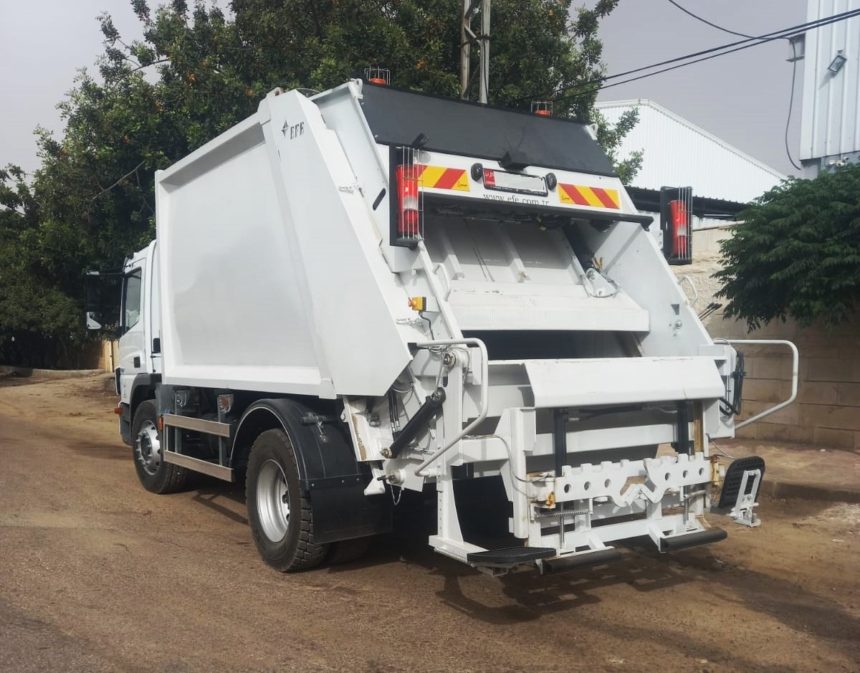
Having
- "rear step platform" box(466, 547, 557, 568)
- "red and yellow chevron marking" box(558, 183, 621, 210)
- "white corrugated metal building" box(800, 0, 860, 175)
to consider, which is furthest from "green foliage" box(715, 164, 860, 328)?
"rear step platform" box(466, 547, 557, 568)

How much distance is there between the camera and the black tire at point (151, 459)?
7.92 m

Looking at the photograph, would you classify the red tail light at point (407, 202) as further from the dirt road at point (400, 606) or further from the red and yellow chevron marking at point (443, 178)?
the dirt road at point (400, 606)

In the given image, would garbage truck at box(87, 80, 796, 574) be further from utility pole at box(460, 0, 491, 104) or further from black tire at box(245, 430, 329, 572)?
utility pole at box(460, 0, 491, 104)

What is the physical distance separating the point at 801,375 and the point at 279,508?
659 cm

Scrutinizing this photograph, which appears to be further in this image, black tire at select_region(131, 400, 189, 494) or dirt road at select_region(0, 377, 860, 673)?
black tire at select_region(131, 400, 189, 494)

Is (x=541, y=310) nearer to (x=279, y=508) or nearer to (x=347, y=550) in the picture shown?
(x=347, y=550)

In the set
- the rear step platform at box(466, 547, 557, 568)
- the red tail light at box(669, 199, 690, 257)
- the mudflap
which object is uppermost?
the red tail light at box(669, 199, 690, 257)

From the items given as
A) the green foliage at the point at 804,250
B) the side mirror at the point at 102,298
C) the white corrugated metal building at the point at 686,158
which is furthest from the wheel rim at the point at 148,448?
the white corrugated metal building at the point at 686,158

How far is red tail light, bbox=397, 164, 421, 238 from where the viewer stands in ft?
15.3

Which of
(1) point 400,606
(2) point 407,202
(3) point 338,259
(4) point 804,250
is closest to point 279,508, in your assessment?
(1) point 400,606

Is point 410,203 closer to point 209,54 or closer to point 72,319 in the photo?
point 209,54

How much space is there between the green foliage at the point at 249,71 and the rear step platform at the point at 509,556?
28.4ft

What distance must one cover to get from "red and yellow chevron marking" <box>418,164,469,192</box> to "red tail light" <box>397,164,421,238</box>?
0.38 meters

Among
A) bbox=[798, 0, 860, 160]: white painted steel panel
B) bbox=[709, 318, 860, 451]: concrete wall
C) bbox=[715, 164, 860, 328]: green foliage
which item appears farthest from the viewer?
bbox=[798, 0, 860, 160]: white painted steel panel
